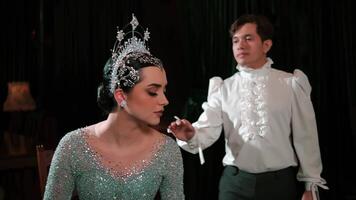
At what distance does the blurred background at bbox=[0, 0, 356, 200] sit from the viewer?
2338 mm

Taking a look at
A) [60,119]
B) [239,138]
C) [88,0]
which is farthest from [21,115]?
[239,138]

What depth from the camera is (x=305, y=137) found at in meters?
1.98

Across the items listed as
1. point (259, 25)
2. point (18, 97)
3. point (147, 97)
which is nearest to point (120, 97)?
point (147, 97)

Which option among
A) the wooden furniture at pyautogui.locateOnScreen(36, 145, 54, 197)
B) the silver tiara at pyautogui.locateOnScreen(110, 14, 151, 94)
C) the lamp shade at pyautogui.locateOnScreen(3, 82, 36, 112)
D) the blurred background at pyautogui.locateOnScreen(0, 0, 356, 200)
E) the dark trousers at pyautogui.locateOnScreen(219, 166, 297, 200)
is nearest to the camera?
the silver tiara at pyautogui.locateOnScreen(110, 14, 151, 94)

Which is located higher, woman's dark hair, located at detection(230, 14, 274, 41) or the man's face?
woman's dark hair, located at detection(230, 14, 274, 41)

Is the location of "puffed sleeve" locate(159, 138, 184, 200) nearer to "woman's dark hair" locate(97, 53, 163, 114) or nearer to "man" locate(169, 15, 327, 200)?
"woman's dark hair" locate(97, 53, 163, 114)

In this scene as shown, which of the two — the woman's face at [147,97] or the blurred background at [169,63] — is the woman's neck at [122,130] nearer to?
the woman's face at [147,97]

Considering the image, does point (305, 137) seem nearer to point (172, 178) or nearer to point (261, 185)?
point (261, 185)

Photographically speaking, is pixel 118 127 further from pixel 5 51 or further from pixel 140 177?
pixel 5 51

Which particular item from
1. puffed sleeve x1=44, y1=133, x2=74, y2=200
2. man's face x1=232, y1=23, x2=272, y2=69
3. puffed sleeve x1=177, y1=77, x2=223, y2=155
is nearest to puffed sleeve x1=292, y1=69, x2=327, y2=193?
man's face x1=232, y1=23, x2=272, y2=69

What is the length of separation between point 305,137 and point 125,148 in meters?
0.89

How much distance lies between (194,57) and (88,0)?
2.51 feet

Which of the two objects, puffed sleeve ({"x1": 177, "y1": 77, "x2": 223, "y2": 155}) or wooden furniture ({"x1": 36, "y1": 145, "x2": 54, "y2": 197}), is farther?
puffed sleeve ({"x1": 177, "y1": 77, "x2": 223, "y2": 155})

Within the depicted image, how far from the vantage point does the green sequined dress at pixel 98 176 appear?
1.39m
